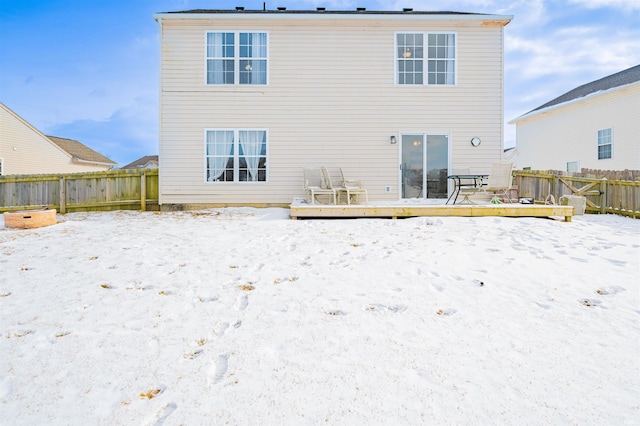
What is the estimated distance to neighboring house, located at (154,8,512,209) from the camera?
9.69 meters

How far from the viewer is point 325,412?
5.49 feet

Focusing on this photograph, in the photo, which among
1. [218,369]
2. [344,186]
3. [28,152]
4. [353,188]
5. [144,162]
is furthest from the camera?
[144,162]

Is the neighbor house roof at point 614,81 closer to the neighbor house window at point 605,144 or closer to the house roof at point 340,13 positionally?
the neighbor house window at point 605,144

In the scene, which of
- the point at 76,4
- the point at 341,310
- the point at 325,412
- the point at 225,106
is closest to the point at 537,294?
the point at 341,310

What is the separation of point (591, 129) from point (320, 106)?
12375mm

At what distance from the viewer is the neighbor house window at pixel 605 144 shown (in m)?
13.9

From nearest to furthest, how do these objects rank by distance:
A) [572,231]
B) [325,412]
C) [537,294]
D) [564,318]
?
[325,412] < [564,318] < [537,294] < [572,231]

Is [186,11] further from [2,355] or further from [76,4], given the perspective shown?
[76,4]

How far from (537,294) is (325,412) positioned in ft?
7.93

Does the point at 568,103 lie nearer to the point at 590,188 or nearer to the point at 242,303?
the point at 590,188

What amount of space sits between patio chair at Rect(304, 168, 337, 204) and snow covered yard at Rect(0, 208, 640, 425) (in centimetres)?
428

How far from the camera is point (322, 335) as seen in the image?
2.39m

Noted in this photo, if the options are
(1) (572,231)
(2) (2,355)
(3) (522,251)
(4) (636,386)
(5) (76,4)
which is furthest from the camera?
(5) (76,4)

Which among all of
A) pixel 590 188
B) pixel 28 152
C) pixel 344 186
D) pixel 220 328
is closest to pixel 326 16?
pixel 344 186
